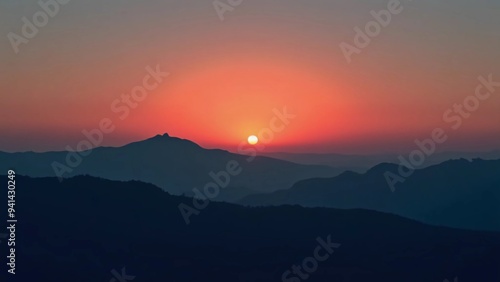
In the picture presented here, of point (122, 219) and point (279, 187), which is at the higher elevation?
point (279, 187)

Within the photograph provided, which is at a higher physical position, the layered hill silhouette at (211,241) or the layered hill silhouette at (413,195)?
the layered hill silhouette at (413,195)

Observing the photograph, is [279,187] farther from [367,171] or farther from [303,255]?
[303,255]

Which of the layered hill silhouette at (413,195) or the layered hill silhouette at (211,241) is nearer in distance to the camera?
the layered hill silhouette at (211,241)

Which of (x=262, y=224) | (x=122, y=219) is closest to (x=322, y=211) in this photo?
(x=262, y=224)

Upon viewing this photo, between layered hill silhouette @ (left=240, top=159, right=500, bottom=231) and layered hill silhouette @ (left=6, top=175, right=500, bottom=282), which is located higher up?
layered hill silhouette @ (left=240, top=159, right=500, bottom=231)

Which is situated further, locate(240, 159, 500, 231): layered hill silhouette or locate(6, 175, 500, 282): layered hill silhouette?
locate(240, 159, 500, 231): layered hill silhouette
